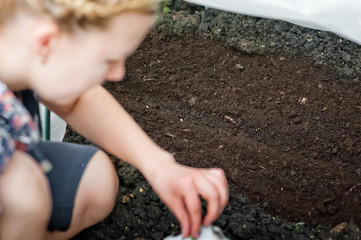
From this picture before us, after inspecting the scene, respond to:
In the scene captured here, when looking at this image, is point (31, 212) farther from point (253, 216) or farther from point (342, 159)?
point (342, 159)

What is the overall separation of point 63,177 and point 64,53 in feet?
1.32

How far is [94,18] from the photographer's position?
87 cm

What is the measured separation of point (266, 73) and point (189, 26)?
41cm

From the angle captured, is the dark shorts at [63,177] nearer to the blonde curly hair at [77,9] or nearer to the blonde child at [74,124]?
the blonde child at [74,124]

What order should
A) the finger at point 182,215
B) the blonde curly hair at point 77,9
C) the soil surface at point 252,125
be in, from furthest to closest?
the soil surface at point 252,125 → the finger at point 182,215 → the blonde curly hair at point 77,9

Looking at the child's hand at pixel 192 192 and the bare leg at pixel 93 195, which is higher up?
the child's hand at pixel 192 192

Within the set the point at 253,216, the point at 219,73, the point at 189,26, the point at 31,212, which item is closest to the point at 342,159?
the point at 253,216

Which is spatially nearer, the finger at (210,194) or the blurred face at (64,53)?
the blurred face at (64,53)

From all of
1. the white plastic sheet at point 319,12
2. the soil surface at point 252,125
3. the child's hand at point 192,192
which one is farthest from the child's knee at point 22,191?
the white plastic sheet at point 319,12

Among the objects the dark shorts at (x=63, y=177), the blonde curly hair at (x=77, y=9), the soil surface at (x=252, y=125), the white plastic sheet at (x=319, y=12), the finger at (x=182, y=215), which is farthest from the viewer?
the white plastic sheet at (x=319, y=12)

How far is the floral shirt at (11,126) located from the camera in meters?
0.98

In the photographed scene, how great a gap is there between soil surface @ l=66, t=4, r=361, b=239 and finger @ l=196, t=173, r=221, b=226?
402mm

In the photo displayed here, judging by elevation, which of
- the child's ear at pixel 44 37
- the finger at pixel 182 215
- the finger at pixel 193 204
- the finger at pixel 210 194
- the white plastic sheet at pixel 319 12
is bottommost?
the finger at pixel 182 215

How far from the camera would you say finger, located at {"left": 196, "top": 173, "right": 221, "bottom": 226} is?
1.05 metres
